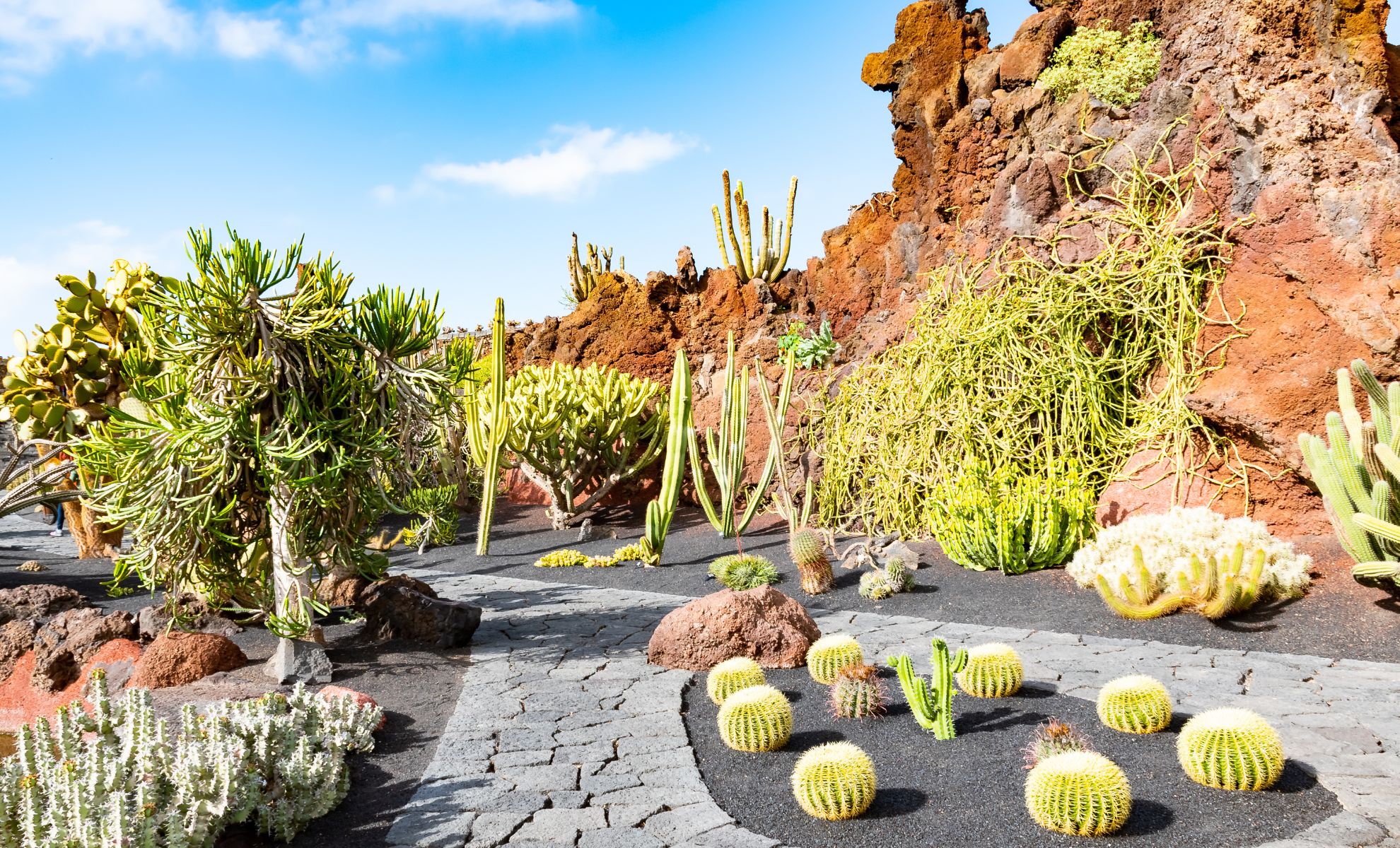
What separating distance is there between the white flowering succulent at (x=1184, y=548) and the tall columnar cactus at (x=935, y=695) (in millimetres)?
2447

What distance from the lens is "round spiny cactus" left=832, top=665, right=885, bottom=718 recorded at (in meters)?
4.11

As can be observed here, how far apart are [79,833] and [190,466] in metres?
2.42

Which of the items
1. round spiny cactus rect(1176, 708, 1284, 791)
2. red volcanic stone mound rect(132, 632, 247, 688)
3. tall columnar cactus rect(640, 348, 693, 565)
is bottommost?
round spiny cactus rect(1176, 708, 1284, 791)

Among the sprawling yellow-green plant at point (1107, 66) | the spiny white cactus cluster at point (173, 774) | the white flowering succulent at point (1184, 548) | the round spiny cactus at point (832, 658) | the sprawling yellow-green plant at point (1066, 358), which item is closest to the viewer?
the spiny white cactus cluster at point (173, 774)

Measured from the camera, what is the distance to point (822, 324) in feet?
39.0

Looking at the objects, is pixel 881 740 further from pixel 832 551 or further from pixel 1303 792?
pixel 832 551

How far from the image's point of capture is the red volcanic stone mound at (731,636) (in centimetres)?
498

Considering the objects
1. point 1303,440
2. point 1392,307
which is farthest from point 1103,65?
point 1303,440

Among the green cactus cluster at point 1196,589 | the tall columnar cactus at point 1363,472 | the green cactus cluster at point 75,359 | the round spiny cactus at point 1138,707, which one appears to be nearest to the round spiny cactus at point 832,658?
the round spiny cactus at point 1138,707

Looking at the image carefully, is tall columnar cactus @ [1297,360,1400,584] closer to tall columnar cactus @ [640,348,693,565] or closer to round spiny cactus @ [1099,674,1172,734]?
round spiny cactus @ [1099,674,1172,734]

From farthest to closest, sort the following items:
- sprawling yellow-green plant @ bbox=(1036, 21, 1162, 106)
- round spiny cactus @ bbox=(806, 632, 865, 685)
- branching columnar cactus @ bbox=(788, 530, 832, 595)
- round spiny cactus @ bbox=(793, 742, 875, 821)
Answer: sprawling yellow-green plant @ bbox=(1036, 21, 1162, 106)
branching columnar cactus @ bbox=(788, 530, 832, 595)
round spiny cactus @ bbox=(806, 632, 865, 685)
round spiny cactus @ bbox=(793, 742, 875, 821)

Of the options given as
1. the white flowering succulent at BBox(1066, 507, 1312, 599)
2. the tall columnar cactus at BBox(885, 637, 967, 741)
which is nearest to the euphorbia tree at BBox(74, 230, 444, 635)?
the tall columnar cactus at BBox(885, 637, 967, 741)

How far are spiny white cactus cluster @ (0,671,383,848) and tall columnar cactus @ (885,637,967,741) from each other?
233cm

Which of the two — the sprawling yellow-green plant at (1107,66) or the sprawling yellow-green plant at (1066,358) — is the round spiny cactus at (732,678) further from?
the sprawling yellow-green plant at (1107,66)
